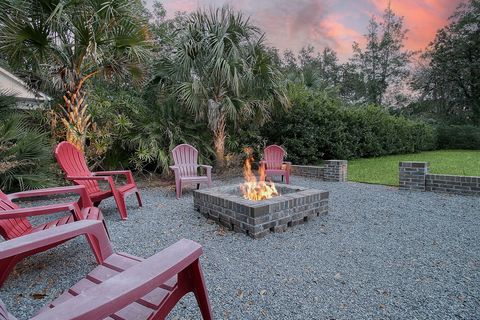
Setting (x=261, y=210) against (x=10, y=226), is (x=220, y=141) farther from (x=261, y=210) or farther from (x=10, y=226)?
(x=10, y=226)

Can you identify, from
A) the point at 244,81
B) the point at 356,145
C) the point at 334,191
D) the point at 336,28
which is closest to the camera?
the point at 334,191

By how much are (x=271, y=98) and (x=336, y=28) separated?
21.4ft

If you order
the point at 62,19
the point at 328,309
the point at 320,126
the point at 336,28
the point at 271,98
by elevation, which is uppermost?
the point at 336,28

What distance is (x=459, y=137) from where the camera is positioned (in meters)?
16.0

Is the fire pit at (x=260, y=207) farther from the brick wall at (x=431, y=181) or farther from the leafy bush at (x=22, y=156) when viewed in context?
the leafy bush at (x=22, y=156)

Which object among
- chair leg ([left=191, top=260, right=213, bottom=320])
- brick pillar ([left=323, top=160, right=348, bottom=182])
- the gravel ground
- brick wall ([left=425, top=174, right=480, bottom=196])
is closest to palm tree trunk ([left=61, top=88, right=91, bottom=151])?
the gravel ground

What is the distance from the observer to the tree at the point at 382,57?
21156mm

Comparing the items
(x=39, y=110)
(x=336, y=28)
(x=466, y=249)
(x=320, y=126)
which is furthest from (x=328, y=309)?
(x=336, y=28)

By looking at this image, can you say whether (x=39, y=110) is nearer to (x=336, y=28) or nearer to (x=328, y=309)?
(x=328, y=309)

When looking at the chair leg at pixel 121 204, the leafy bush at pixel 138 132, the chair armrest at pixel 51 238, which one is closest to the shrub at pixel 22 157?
the leafy bush at pixel 138 132

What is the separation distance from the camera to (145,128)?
279 inches

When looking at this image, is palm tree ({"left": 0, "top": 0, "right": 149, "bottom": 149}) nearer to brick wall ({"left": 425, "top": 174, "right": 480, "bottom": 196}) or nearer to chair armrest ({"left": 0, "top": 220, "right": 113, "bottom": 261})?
chair armrest ({"left": 0, "top": 220, "right": 113, "bottom": 261})

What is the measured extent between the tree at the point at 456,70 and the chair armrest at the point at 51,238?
81.7 feet

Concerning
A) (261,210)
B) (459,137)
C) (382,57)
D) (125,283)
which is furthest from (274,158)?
(382,57)
